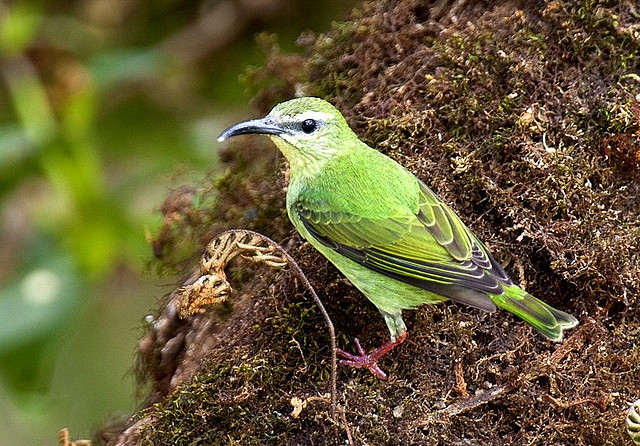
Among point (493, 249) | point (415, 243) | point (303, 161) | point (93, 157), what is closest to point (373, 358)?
point (415, 243)

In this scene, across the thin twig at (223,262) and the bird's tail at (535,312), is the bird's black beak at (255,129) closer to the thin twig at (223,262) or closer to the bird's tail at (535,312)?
the thin twig at (223,262)

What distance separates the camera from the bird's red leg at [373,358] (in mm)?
3346

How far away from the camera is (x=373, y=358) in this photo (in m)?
3.38

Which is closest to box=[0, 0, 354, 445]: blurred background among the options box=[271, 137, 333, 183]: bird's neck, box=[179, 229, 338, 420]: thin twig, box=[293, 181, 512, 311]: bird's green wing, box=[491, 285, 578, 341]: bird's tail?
box=[271, 137, 333, 183]: bird's neck

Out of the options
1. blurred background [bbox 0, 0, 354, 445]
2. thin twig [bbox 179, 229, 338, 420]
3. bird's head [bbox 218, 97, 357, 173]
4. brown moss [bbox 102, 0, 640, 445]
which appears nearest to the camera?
brown moss [bbox 102, 0, 640, 445]

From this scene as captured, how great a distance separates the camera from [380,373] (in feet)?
11.0

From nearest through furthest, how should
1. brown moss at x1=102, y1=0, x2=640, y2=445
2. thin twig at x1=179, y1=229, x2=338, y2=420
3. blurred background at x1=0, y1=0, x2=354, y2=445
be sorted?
brown moss at x1=102, y1=0, x2=640, y2=445
thin twig at x1=179, y1=229, x2=338, y2=420
blurred background at x1=0, y1=0, x2=354, y2=445

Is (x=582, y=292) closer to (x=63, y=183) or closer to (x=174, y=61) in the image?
(x=63, y=183)

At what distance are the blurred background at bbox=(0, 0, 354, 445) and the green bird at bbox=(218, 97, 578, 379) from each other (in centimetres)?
159

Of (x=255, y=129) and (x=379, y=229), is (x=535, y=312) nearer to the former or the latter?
(x=379, y=229)

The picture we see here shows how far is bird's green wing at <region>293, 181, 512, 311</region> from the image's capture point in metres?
3.52

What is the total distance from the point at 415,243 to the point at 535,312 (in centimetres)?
63

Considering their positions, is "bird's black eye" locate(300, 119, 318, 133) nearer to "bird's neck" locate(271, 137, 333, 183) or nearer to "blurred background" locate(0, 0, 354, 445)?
"bird's neck" locate(271, 137, 333, 183)

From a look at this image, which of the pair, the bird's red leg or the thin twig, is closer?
the bird's red leg
